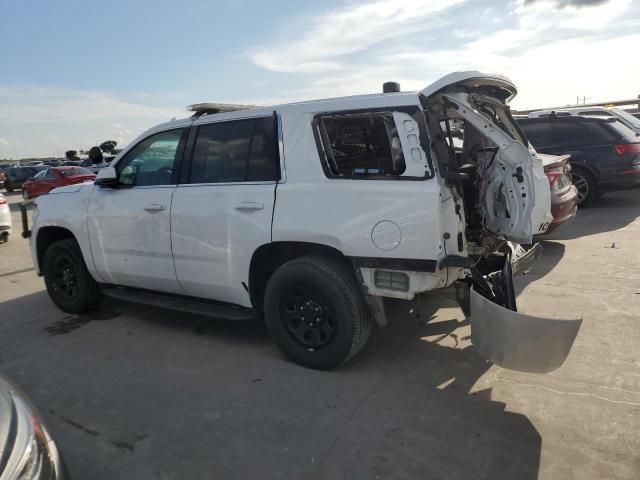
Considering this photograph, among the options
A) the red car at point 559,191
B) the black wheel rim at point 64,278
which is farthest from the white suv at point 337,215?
the red car at point 559,191

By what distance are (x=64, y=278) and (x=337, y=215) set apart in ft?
11.4

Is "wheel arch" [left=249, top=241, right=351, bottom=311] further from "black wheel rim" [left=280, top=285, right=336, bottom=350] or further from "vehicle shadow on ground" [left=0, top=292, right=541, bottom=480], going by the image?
"vehicle shadow on ground" [left=0, top=292, right=541, bottom=480]

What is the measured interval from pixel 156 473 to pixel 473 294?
210 centimetres

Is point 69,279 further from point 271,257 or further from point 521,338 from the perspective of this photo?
point 521,338

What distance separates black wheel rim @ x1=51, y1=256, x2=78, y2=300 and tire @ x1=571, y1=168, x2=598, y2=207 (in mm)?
8307

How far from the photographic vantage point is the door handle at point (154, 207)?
438 centimetres

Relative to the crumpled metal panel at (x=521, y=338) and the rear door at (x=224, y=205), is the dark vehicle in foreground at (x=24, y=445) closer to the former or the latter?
the rear door at (x=224, y=205)

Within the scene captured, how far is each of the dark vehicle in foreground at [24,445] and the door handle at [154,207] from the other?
2334mm

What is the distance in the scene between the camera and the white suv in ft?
10.6

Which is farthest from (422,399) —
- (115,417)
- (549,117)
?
(549,117)

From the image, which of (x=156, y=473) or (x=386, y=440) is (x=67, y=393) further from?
(x=386, y=440)

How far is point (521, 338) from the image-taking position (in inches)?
114

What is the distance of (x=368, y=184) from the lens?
3.37 metres

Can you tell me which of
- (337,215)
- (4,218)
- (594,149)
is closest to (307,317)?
(337,215)
